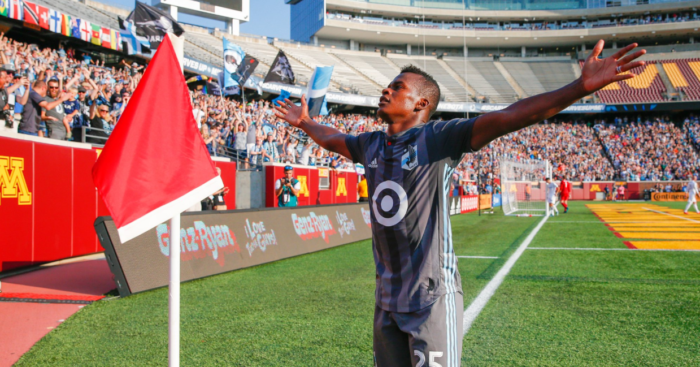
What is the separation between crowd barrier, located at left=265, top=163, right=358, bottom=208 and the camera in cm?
1916

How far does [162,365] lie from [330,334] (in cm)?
152

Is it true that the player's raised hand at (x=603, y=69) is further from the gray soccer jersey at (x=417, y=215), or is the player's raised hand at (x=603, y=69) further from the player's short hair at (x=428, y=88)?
the player's short hair at (x=428, y=88)

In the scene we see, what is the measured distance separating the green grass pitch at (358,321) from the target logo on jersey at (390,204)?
2069 millimetres

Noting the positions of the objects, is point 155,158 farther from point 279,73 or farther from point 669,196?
point 669,196

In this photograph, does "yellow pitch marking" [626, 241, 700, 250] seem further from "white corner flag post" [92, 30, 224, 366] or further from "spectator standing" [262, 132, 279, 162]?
"spectator standing" [262, 132, 279, 162]

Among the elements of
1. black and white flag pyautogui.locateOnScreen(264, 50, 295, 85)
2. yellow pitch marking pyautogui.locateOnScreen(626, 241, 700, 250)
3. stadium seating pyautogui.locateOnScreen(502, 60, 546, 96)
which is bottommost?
yellow pitch marking pyautogui.locateOnScreen(626, 241, 700, 250)

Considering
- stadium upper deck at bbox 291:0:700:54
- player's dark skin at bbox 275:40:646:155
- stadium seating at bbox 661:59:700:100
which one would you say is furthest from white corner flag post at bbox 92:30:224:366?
stadium upper deck at bbox 291:0:700:54

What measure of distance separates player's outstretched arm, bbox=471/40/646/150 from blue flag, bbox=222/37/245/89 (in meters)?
16.2

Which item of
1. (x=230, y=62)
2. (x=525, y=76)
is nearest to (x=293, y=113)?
(x=230, y=62)

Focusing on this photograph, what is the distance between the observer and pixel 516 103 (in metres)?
2.21

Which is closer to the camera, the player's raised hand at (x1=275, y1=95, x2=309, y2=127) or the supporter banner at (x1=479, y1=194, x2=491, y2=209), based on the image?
the player's raised hand at (x1=275, y1=95, x2=309, y2=127)

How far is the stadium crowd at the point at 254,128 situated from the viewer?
33.9 ft

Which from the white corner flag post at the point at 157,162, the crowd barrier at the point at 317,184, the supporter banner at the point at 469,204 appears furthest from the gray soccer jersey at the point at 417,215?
the supporter banner at the point at 469,204

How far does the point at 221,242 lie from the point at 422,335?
6.75m
